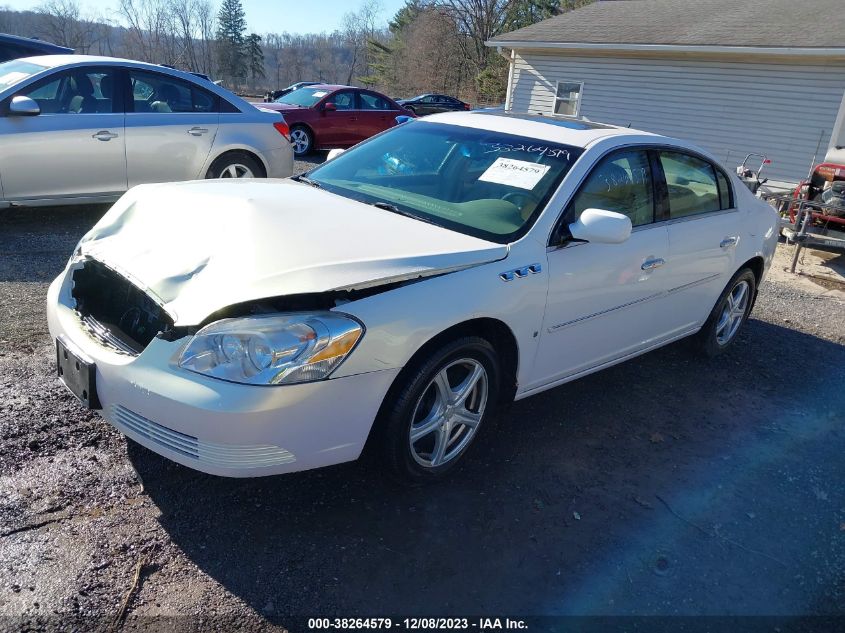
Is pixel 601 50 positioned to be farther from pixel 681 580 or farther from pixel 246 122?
pixel 681 580

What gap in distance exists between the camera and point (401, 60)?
54.8 meters

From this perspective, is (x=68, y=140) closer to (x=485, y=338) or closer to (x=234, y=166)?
(x=234, y=166)

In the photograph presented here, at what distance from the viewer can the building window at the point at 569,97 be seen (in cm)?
1669

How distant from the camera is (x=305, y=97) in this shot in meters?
14.1

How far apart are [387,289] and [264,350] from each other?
1.76 ft

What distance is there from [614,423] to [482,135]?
184 centimetres

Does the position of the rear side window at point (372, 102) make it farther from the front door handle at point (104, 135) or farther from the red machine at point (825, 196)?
the red machine at point (825, 196)

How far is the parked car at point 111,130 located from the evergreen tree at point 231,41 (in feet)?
242

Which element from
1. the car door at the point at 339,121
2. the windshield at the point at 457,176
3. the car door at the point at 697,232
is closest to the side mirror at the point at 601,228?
the windshield at the point at 457,176

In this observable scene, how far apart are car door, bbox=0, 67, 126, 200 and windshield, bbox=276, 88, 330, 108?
7511mm

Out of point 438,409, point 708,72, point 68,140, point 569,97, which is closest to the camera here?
point 438,409

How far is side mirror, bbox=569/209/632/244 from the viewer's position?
3.15 metres

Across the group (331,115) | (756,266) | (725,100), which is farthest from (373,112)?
(756,266)

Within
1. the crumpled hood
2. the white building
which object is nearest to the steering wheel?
the crumpled hood
